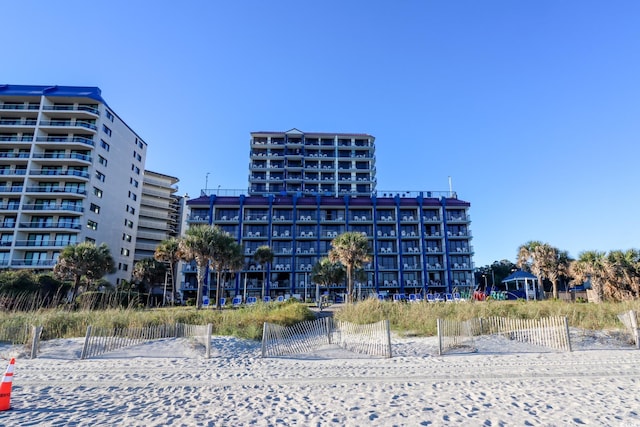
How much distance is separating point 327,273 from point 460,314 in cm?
2556

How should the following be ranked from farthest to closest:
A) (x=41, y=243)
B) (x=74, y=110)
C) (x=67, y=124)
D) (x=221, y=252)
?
(x=74, y=110) < (x=67, y=124) < (x=41, y=243) < (x=221, y=252)

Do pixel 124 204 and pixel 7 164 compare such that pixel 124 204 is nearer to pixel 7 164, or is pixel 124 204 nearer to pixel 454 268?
pixel 7 164

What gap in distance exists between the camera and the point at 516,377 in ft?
28.0

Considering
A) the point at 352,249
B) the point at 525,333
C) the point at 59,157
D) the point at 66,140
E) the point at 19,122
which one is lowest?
the point at 525,333

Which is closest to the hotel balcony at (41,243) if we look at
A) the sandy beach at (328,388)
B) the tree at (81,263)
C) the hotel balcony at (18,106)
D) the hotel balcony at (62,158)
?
the hotel balcony at (62,158)

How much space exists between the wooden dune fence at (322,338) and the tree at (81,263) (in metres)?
28.5

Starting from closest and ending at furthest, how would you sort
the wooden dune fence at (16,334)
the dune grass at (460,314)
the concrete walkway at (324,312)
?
the wooden dune fence at (16,334), the dune grass at (460,314), the concrete walkway at (324,312)

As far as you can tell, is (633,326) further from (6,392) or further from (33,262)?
(33,262)

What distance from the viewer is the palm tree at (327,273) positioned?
138 ft

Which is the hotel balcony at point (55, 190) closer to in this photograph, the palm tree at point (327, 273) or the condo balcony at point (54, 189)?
the condo balcony at point (54, 189)

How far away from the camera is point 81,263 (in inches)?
1283

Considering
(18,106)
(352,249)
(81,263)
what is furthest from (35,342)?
(18,106)

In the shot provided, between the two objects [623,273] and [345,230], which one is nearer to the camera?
[623,273]

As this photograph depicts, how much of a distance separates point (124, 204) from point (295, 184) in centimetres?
3153
